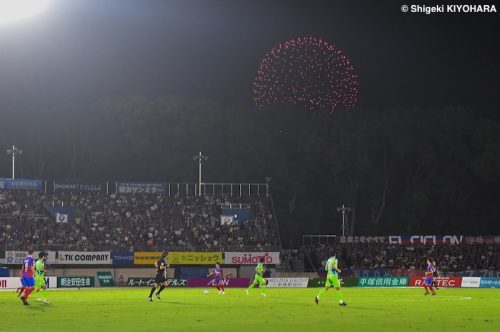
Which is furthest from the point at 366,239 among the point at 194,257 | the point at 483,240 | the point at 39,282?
the point at 39,282

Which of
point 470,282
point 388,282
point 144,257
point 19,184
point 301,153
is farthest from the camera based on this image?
point 301,153

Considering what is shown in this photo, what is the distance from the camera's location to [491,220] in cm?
10038

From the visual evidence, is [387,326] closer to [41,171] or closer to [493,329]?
[493,329]

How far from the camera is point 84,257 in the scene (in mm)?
75312

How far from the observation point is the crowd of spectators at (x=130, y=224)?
76.9m

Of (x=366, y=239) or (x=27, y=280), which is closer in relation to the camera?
(x=27, y=280)

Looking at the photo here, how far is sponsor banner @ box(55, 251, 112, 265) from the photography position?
74.6 m

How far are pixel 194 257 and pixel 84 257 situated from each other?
32.4ft

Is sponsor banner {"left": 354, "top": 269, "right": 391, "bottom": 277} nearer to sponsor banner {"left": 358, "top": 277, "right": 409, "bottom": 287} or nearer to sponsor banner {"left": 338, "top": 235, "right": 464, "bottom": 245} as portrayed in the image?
sponsor banner {"left": 358, "top": 277, "right": 409, "bottom": 287}

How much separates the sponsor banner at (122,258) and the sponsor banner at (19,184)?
1330cm

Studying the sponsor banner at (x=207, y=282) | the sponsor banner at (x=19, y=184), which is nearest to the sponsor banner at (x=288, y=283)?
the sponsor banner at (x=207, y=282)

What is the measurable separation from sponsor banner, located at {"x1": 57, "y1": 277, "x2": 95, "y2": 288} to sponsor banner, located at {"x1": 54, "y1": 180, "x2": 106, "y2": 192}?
18.4 metres

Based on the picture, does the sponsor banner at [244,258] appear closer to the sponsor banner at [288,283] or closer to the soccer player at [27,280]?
the sponsor banner at [288,283]

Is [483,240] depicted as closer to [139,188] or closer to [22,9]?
[139,188]
